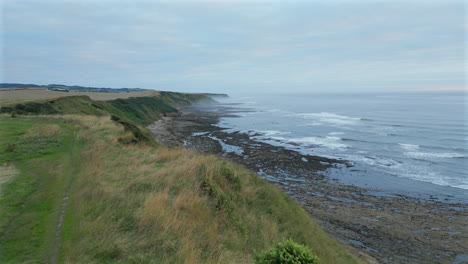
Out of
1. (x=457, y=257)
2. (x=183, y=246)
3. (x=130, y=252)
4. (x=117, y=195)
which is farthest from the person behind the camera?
(x=457, y=257)

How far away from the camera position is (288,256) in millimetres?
5230

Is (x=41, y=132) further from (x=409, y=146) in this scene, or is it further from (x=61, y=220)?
(x=409, y=146)

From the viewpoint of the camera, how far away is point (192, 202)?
9.13 meters

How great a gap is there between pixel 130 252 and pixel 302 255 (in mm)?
3841

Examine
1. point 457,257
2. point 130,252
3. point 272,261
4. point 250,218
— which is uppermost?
point 272,261

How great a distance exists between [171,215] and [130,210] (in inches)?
50.1

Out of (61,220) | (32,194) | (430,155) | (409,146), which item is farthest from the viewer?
(409,146)

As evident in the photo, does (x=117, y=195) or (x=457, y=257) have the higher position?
(x=117, y=195)

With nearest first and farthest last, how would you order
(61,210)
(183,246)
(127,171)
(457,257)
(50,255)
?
(50,255) → (183,246) → (61,210) → (127,171) → (457,257)

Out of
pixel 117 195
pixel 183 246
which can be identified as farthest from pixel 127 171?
pixel 183 246

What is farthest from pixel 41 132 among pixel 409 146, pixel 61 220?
pixel 409 146

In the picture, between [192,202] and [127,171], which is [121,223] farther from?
[127,171]

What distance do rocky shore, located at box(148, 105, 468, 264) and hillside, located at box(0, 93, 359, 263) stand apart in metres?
3.94

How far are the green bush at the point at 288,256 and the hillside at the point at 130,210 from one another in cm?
77
